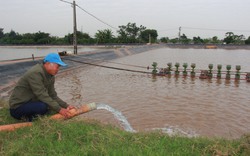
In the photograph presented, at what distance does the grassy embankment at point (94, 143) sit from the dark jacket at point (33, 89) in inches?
17.0

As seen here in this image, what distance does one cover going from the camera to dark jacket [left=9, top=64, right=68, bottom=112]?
4.65m

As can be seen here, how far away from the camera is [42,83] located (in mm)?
4738

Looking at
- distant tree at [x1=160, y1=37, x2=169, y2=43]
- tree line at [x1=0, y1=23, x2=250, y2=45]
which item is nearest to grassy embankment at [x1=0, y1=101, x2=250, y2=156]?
tree line at [x1=0, y1=23, x2=250, y2=45]

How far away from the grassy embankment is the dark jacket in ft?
1.42

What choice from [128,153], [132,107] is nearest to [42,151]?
[128,153]

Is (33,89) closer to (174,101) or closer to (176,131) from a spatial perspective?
(176,131)

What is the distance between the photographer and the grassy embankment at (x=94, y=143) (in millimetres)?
3770

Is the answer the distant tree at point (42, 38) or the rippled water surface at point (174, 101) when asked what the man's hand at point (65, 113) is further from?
the distant tree at point (42, 38)

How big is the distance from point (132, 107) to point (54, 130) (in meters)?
4.53

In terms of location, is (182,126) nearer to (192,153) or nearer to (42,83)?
(192,153)

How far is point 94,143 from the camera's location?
4.06m

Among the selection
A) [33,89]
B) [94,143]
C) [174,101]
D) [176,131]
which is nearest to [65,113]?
[33,89]

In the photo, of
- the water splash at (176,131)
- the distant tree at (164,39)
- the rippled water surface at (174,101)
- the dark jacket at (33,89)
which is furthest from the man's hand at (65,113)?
the distant tree at (164,39)

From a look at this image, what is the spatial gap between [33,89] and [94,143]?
1.62 metres
